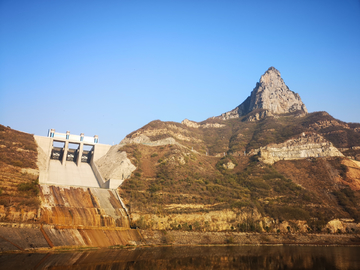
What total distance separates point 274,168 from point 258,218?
21.2 meters

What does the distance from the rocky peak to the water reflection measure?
74.3 metres

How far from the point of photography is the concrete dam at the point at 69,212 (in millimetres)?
33688

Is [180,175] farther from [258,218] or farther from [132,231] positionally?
[132,231]

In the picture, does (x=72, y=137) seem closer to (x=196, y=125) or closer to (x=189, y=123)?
(x=189, y=123)

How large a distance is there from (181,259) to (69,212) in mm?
18290

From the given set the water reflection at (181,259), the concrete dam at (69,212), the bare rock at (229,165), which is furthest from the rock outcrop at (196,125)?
the water reflection at (181,259)

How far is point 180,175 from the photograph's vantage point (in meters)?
63.8

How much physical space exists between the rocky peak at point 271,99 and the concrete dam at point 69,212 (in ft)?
229

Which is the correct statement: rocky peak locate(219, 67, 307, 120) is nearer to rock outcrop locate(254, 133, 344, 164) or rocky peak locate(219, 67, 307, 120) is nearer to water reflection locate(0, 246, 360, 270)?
rock outcrop locate(254, 133, 344, 164)

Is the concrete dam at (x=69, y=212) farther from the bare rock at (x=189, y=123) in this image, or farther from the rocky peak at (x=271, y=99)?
the rocky peak at (x=271, y=99)

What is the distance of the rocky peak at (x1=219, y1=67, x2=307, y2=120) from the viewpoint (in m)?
112

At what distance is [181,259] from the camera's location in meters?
33.1

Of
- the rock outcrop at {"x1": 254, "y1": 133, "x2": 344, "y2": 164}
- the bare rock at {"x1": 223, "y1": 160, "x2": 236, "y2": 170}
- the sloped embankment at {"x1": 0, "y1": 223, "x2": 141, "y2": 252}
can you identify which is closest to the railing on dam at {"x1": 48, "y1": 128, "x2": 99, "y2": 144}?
the bare rock at {"x1": 223, "y1": 160, "x2": 236, "y2": 170}

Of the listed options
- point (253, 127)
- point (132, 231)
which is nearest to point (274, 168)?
point (253, 127)
